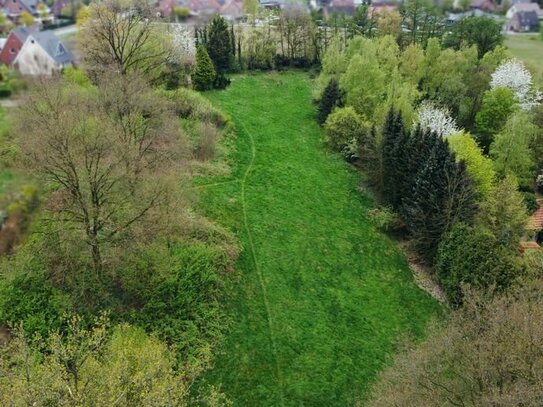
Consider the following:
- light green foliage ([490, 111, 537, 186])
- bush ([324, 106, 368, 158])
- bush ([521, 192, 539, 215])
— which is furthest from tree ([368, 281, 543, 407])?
bush ([324, 106, 368, 158])

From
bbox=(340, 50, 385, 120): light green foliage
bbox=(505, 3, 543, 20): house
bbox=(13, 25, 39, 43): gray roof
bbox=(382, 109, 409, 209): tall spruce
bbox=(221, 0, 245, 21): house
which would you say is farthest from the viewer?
bbox=(221, 0, 245, 21): house

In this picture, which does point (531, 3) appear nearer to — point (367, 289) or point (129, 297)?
point (367, 289)

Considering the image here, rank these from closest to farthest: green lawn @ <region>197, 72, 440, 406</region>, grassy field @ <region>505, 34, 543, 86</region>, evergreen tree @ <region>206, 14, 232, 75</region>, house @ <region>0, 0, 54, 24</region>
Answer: house @ <region>0, 0, 54, 24</region>, green lawn @ <region>197, 72, 440, 406</region>, grassy field @ <region>505, 34, 543, 86</region>, evergreen tree @ <region>206, 14, 232, 75</region>

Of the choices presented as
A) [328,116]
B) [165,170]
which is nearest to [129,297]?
[165,170]

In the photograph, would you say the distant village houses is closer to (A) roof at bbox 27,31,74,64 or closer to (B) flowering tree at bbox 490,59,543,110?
(A) roof at bbox 27,31,74,64

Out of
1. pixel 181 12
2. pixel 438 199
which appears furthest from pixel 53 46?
pixel 181 12

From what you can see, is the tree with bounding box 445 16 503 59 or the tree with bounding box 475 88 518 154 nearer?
the tree with bounding box 475 88 518 154

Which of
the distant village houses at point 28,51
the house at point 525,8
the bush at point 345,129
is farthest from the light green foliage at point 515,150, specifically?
the distant village houses at point 28,51
